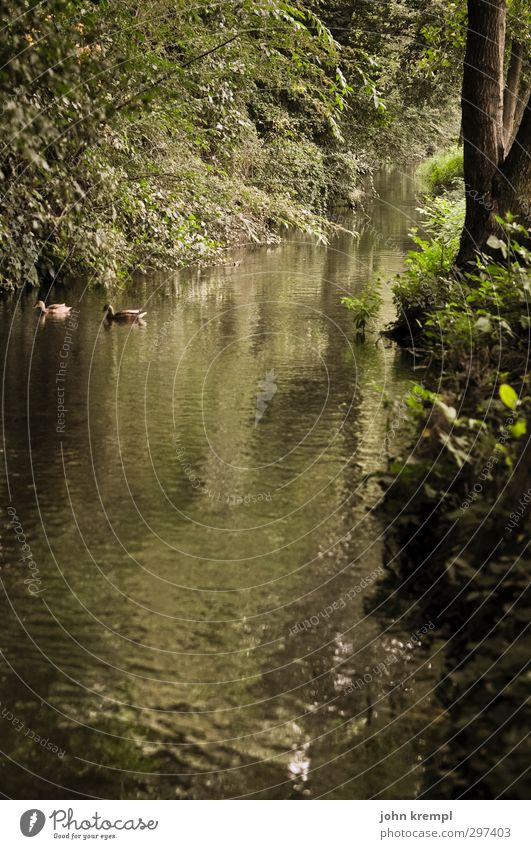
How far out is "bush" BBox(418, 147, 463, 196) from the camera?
3891 centimetres

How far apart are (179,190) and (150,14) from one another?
500cm

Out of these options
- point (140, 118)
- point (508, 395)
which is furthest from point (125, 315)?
point (508, 395)

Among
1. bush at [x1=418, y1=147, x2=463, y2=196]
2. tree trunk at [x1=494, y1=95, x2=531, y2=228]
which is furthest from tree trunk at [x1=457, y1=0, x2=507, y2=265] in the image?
bush at [x1=418, y1=147, x2=463, y2=196]

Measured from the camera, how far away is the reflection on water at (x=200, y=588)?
428 cm

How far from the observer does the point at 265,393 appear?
428 inches

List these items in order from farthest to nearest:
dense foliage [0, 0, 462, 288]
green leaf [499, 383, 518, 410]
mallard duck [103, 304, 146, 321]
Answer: mallard duck [103, 304, 146, 321]
dense foliage [0, 0, 462, 288]
green leaf [499, 383, 518, 410]

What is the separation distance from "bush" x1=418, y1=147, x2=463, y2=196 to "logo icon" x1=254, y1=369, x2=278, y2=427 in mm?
26138

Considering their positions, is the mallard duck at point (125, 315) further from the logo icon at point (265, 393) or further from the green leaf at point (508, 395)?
the green leaf at point (508, 395)
